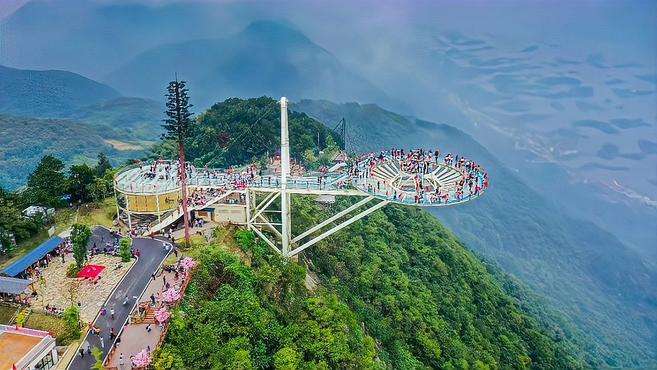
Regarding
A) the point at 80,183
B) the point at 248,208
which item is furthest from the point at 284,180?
the point at 80,183

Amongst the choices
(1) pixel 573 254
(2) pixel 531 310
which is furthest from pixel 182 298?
(1) pixel 573 254

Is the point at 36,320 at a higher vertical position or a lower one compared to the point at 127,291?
lower

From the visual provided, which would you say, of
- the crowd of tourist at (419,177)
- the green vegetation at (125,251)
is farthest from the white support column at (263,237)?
the green vegetation at (125,251)

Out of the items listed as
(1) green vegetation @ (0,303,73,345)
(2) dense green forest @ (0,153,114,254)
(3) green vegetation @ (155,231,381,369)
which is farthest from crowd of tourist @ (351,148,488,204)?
(2) dense green forest @ (0,153,114,254)

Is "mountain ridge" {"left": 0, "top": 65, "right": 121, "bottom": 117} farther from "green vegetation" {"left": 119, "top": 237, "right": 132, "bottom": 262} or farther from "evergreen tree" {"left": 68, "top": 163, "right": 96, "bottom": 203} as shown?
"green vegetation" {"left": 119, "top": 237, "right": 132, "bottom": 262}

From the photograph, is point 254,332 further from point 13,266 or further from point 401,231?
point 401,231

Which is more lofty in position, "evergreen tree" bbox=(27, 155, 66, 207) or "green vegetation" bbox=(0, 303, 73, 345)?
"evergreen tree" bbox=(27, 155, 66, 207)

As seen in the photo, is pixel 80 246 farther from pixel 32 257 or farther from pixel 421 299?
pixel 421 299

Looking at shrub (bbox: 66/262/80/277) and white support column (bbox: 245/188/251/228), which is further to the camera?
white support column (bbox: 245/188/251/228)
